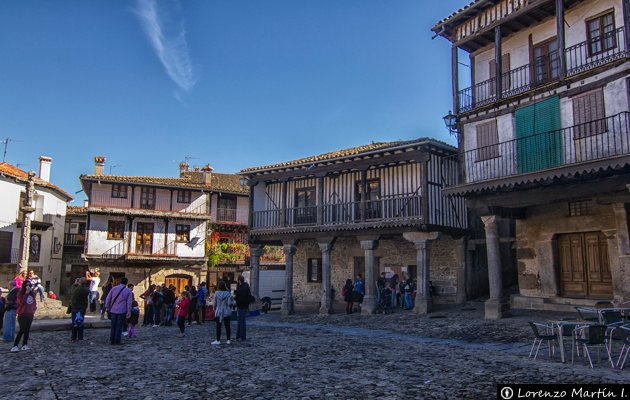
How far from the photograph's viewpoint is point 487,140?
53.5 ft

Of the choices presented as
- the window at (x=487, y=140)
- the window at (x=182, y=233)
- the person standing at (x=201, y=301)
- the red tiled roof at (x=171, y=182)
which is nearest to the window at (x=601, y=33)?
the window at (x=487, y=140)

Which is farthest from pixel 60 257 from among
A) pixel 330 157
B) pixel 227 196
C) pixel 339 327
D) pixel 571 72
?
pixel 571 72

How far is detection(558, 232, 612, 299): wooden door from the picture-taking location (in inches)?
594

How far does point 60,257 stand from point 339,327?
27219 mm

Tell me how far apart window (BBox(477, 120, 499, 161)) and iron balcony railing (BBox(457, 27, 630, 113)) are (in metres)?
0.78

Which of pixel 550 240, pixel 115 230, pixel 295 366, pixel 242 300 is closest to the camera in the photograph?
pixel 295 366

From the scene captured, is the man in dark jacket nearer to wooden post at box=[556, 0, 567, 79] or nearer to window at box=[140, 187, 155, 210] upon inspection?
wooden post at box=[556, 0, 567, 79]

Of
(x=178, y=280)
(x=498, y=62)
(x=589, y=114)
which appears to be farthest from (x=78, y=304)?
(x=178, y=280)

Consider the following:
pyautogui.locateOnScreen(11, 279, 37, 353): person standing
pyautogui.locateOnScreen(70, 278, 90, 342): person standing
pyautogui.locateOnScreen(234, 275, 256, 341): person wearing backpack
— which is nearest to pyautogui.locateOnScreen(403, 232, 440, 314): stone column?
pyautogui.locateOnScreen(234, 275, 256, 341): person wearing backpack

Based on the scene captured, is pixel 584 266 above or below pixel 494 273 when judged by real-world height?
above

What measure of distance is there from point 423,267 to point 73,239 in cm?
2938

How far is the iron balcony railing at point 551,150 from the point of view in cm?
1283

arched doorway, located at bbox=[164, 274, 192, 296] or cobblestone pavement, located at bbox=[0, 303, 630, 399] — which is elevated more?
arched doorway, located at bbox=[164, 274, 192, 296]

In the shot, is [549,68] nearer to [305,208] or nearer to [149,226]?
[305,208]
